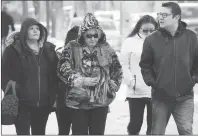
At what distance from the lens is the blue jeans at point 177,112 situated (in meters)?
5.50

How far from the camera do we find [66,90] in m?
5.81

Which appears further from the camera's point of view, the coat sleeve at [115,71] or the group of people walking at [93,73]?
the coat sleeve at [115,71]

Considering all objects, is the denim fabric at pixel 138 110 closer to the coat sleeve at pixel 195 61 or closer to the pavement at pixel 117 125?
the pavement at pixel 117 125

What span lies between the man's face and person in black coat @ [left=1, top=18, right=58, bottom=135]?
122 centimetres

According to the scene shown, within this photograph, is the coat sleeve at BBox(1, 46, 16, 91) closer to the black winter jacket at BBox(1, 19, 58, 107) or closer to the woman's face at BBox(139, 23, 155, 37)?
the black winter jacket at BBox(1, 19, 58, 107)

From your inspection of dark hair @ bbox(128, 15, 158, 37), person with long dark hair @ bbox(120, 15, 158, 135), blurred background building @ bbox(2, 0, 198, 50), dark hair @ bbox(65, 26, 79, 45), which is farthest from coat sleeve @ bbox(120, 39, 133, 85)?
blurred background building @ bbox(2, 0, 198, 50)

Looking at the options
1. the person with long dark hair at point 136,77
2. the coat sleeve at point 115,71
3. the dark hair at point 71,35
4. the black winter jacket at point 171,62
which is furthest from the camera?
Result: the person with long dark hair at point 136,77

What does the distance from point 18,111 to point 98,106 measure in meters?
0.89

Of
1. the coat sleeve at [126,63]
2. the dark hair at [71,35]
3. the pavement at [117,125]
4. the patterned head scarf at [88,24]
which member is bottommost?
the pavement at [117,125]

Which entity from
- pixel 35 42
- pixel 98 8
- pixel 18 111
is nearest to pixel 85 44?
pixel 35 42

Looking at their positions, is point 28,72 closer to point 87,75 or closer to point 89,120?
point 87,75

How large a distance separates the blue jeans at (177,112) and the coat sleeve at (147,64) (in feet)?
0.75

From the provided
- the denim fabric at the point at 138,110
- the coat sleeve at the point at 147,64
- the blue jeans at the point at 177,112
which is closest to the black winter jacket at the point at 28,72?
the coat sleeve at the point at 147,64

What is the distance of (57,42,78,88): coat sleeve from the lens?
5.59 meters
